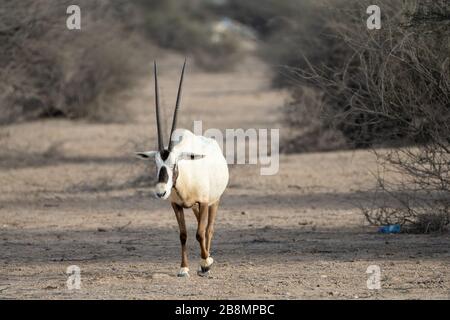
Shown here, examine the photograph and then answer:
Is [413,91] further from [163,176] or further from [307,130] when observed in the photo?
[307,130]

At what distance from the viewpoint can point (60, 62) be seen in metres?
21.5

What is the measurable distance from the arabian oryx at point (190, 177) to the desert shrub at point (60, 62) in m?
7.41

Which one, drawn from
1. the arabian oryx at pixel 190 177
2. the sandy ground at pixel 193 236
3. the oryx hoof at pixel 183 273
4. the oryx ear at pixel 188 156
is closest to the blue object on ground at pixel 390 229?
the sandy ground at pixel 193 236

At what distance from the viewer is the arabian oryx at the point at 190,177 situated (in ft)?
27.0

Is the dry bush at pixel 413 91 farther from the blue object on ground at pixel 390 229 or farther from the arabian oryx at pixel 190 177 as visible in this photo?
the arabian oryx at pixel 190 177

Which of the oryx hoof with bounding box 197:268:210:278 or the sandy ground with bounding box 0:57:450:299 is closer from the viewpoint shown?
the sandy ground with bounding box 0:57:450:299

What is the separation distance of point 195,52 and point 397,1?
136 feet

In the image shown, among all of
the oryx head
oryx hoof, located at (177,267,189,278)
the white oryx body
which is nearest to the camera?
the oryx head

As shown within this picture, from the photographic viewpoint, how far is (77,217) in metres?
12.7

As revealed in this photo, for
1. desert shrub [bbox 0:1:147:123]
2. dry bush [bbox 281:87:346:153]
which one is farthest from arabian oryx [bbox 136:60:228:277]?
dry bush [bbox 281:87:346:153]

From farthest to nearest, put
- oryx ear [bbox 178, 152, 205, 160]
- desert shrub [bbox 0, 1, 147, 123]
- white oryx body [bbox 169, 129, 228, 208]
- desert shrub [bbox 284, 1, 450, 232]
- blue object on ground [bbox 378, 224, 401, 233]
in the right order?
desert shrub [bbox 0, 1, 147, 123] < blue object on ground [bbox 378, 224, 401, 233] < desert shrub [bbox 284, 1, 450, 232] < white oryx body [bbox 169, 129, 228, 208] < oryx ear [bbox 178, 152, 205, 160]

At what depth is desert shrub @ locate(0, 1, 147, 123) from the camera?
53.8 ft

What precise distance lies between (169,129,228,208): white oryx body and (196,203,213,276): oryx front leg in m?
0.09

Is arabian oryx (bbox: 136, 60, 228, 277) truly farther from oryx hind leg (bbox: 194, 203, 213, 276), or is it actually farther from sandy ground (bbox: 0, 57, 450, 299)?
sandy ground (bbox: 0, 57, 450, 299)
